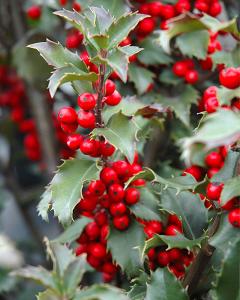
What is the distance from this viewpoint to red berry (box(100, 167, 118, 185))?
0.99 metres

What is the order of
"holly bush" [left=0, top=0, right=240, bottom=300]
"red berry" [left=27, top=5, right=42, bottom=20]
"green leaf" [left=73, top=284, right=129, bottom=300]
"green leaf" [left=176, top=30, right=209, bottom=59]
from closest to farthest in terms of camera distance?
"green leaf" [left=73, top=284, right=129, bottom=300] → "holly bush" [left=0, top=0, right=240, bottom=300] → "green leaf" [left=176, top=30, right=209, bottom=59] → "red berry" [left=27, top=5, right=42, bottom=20]

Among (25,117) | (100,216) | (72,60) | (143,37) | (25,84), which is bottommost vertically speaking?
(25,117)

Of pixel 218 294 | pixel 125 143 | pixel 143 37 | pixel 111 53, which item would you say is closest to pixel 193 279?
pixel 218 294

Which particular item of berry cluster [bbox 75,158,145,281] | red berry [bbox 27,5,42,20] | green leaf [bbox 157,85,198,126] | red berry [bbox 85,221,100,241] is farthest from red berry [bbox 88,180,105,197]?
red berry [bbox 27,5,42,20]

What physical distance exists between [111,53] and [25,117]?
1261mm

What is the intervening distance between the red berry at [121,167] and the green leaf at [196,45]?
0.36 meters

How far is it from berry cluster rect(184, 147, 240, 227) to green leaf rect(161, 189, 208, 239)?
0.07 ft

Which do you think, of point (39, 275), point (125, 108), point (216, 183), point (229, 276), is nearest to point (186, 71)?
point (125, 108)

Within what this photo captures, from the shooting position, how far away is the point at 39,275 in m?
0.71

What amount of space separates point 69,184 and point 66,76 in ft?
0.65

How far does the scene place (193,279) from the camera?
91 centimetres

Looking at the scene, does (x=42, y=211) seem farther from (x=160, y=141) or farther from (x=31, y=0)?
(x=31, y=0)

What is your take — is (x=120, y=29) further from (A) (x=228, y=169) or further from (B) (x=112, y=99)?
(A) (x=228, y=169)

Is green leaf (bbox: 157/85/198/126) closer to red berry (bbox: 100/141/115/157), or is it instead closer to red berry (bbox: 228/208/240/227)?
red berry (bbox: 100/141/115/157)
